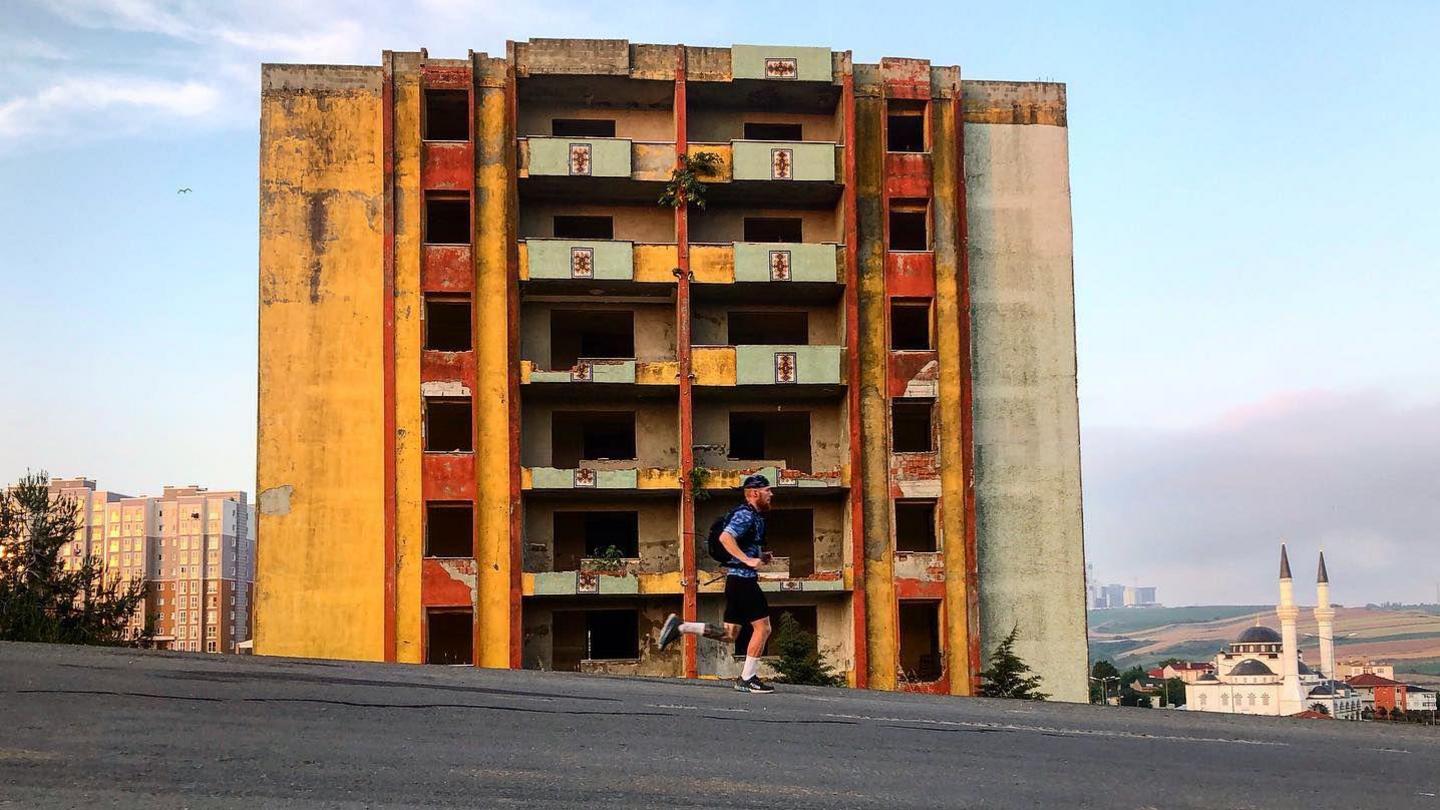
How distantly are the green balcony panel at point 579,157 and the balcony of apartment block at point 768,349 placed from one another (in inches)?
176

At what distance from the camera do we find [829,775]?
31.7ft

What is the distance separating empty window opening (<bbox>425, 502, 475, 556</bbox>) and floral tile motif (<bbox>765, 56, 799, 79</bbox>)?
46.0 ft

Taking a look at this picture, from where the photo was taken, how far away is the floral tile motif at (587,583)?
36.3 m

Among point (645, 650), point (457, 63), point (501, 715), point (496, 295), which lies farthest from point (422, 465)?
point (501, 715)

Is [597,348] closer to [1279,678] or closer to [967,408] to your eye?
[967,408]

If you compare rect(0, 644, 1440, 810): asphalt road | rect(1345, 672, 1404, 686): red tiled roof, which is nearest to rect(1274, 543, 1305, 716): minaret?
rect(1345, 672, 1404, 686): red tiled roof

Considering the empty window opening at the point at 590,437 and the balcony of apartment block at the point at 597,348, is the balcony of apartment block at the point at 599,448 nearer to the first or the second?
the empty window opening at the point at 590,437

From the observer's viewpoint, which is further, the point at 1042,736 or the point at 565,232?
the point at 565,232

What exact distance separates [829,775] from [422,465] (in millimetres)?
28107

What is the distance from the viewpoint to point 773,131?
41000 millimetres

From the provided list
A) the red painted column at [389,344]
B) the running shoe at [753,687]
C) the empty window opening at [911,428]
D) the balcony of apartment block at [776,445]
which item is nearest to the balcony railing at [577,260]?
the red painted column at [389,344]

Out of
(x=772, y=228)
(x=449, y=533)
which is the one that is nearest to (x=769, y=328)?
(x=772, y=228)

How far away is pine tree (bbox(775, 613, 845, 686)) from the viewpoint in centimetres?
3194

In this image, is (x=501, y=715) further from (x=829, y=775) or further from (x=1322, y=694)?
(x=1322, y=694)
